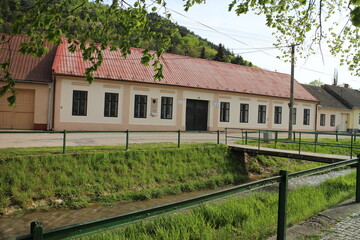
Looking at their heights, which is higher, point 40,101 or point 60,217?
point 40,101

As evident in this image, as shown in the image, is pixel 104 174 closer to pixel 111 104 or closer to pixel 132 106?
pixel 111 104

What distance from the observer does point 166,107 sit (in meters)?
23.2

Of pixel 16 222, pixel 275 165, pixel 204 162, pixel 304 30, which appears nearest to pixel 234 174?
pixel 204 162

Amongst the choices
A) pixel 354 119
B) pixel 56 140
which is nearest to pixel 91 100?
pixel 56 140

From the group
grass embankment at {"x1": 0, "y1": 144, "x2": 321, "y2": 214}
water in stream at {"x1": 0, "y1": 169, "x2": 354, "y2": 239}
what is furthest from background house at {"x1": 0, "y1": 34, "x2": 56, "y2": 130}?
water in stream at {"x1": 0, "y1": 169, "x2": 354, "y2": 239}

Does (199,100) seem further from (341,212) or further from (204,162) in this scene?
(341,212)

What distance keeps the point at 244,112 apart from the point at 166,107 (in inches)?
304

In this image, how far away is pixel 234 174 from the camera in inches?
558

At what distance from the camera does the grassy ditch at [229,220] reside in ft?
16.0

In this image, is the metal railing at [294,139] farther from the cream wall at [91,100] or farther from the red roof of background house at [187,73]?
the cream wall at [91,100]

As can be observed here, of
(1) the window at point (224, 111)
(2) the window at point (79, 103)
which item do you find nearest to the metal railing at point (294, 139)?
(1) the window at point (224, 111)

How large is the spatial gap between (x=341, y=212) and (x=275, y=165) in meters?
11.2

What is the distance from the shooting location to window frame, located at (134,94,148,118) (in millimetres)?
22000

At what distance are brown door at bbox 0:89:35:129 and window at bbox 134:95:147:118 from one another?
6.67m
